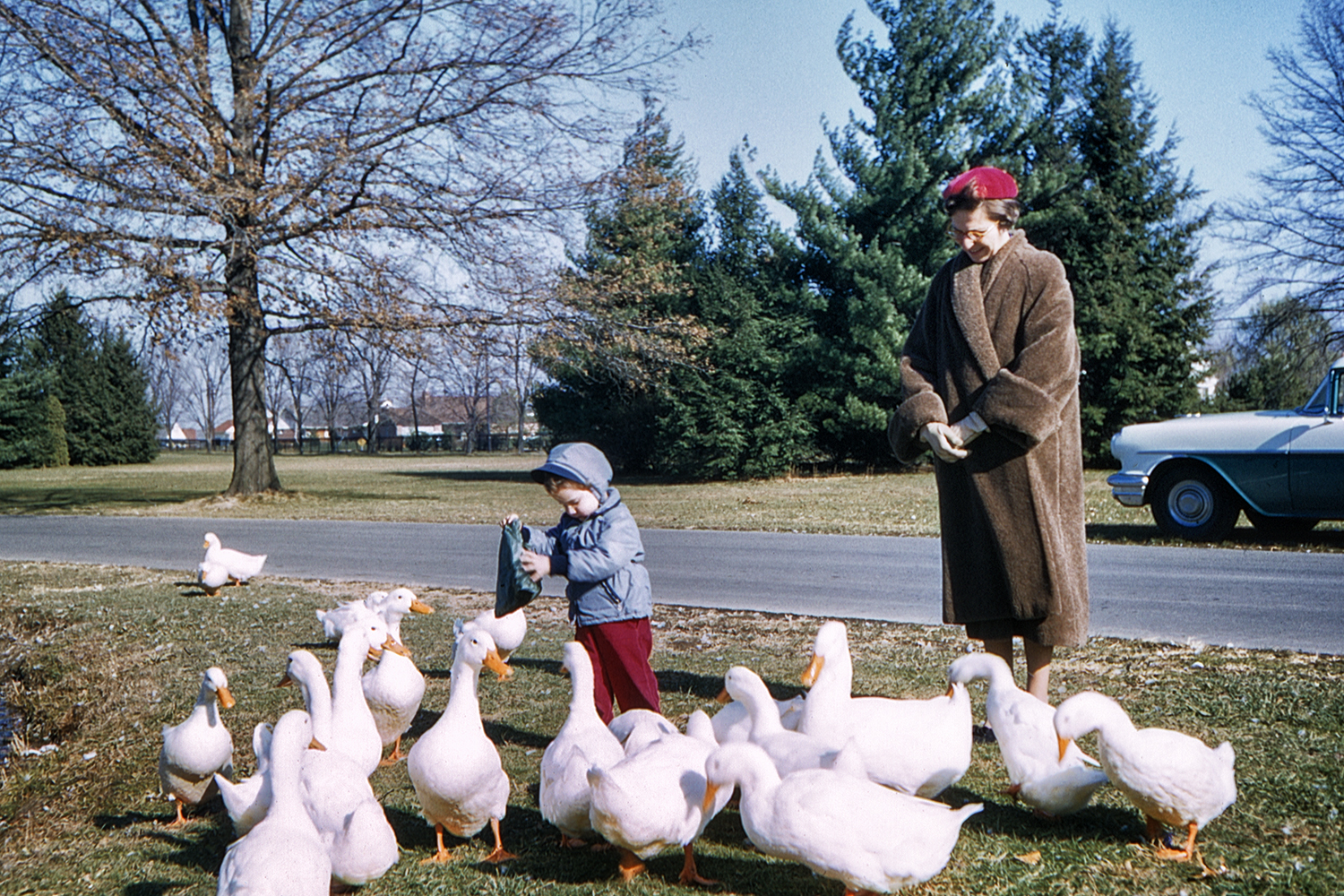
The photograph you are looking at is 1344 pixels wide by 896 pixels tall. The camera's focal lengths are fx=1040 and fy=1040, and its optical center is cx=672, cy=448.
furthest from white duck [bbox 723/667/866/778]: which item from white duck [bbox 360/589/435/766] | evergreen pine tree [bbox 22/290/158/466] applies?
evergreen pine tree [bbox 22/290/158/466]

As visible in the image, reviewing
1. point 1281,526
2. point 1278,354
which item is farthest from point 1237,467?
point 1278,354

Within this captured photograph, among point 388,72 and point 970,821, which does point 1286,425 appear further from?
point 388,72

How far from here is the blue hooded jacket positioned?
14.2 feet

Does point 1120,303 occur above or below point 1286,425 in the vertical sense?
above

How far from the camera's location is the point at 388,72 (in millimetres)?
19875

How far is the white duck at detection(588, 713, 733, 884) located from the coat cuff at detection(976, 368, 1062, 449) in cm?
173

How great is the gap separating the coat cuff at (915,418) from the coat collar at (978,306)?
0.75ft

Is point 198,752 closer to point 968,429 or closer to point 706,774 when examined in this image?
point 706,774

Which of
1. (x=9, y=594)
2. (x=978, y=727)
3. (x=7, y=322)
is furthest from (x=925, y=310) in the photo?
(x=7, y=322)

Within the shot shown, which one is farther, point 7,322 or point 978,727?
point 7,322

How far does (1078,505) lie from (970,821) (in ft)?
4.53

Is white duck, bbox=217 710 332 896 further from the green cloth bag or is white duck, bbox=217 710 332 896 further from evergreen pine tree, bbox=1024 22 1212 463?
evergreen pine tree, bbox=1024 22 1212 463

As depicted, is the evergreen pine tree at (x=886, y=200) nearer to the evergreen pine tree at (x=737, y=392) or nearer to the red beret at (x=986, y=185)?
the evergreen pine tree at (x=737, y=392)

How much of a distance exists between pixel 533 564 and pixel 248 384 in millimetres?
Answer: 18448
